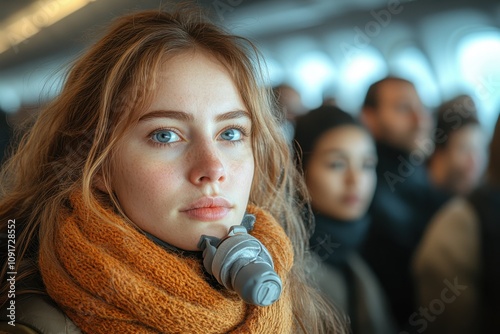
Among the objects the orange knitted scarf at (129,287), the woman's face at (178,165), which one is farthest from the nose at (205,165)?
the orange knitted scarf at (129,287)

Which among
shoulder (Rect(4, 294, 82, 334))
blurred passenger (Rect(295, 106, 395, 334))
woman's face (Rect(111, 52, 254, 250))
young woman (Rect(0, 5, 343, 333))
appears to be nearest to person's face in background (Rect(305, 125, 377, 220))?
blurred passenger (Rect(295, 106, 395, 334))

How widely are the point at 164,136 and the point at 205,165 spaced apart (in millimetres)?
66

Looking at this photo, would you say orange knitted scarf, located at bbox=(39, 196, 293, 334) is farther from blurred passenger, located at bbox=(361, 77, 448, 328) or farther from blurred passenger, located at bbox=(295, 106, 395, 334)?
blurred passenger, located at bbox=(361, 77, 448, 328)

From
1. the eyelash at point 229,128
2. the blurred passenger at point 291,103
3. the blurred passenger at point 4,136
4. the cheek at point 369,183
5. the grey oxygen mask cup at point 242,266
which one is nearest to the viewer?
the grey oxygen mask cup at point 242,266

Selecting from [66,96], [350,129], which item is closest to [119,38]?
[66,96]

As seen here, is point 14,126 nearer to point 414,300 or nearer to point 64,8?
point 64,8

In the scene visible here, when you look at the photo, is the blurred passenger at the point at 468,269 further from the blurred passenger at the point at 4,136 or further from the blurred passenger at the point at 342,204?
the blurred passenger at the point at 4,136

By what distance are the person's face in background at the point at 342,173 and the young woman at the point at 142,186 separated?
0.47 m

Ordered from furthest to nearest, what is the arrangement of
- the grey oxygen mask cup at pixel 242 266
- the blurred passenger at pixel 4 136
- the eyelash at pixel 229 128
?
the blurred passenger at pixel 4 136 → the eyelash at pixel 229 128 → the grey oxygen mask cup at pixel 242 266

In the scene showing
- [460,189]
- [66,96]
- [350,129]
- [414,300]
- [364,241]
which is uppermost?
[66,96]

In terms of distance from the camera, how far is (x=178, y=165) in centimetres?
75

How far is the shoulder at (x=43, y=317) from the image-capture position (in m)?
0.72

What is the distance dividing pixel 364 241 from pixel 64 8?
89 cm

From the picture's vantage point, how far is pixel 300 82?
1316mm
